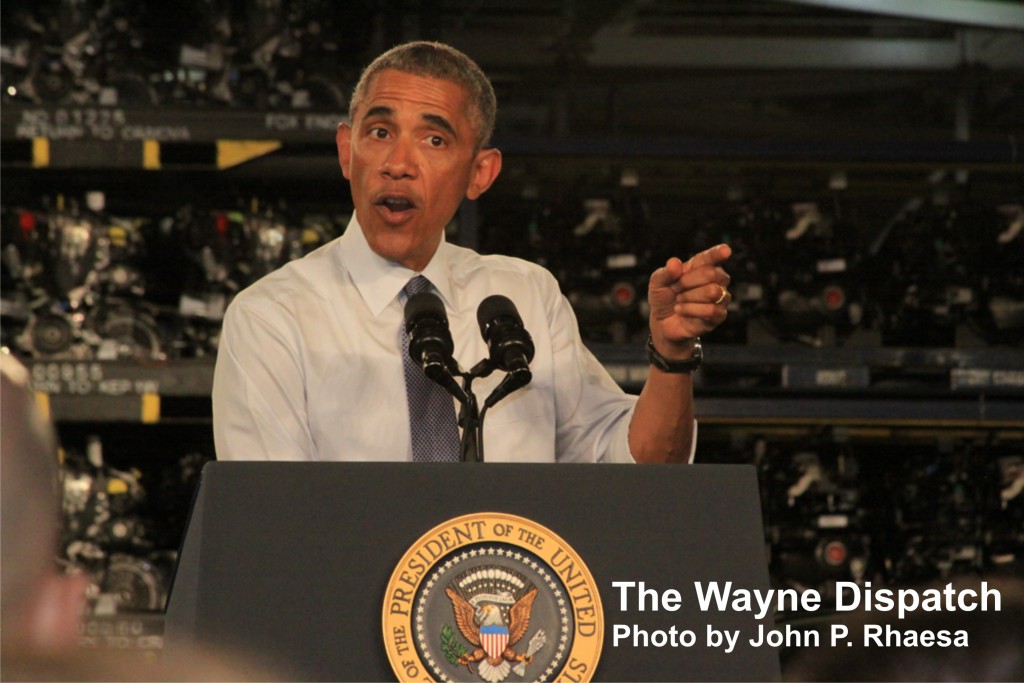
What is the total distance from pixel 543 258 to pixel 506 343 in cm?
278

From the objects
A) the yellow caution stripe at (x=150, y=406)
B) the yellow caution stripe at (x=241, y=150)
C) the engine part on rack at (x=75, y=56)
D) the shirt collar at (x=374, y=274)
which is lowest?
the shirt collar at (x=374, y=274)

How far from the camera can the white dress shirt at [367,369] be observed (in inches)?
66.9

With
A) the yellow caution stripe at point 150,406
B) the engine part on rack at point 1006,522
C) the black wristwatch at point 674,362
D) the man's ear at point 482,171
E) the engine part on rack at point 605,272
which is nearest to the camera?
the black wristwatch at point 674,362

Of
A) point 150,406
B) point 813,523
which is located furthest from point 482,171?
point 813,523

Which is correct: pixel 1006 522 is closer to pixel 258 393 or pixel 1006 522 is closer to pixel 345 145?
pixel 345 145

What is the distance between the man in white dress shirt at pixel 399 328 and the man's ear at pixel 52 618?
3.16 feet

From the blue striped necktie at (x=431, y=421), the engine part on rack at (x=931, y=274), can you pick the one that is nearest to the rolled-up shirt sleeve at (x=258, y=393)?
the blue striped necktie at (x=431, y=421)

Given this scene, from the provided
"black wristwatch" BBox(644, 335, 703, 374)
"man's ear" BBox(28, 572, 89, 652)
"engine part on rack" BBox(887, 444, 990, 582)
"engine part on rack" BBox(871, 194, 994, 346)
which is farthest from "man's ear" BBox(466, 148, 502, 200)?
"engine part on rack" BBox(887, 444, 990, 582)

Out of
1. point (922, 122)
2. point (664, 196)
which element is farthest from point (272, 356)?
point (922, 122)

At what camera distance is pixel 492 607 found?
115 cm

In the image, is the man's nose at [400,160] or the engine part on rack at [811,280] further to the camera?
the engine part on rack at [811,280]

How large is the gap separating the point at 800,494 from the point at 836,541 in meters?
0.17

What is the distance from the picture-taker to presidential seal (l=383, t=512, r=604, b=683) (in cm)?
114

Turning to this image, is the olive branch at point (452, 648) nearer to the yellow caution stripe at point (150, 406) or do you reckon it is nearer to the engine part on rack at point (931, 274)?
the yellow caution stripe at point (150, 406)
